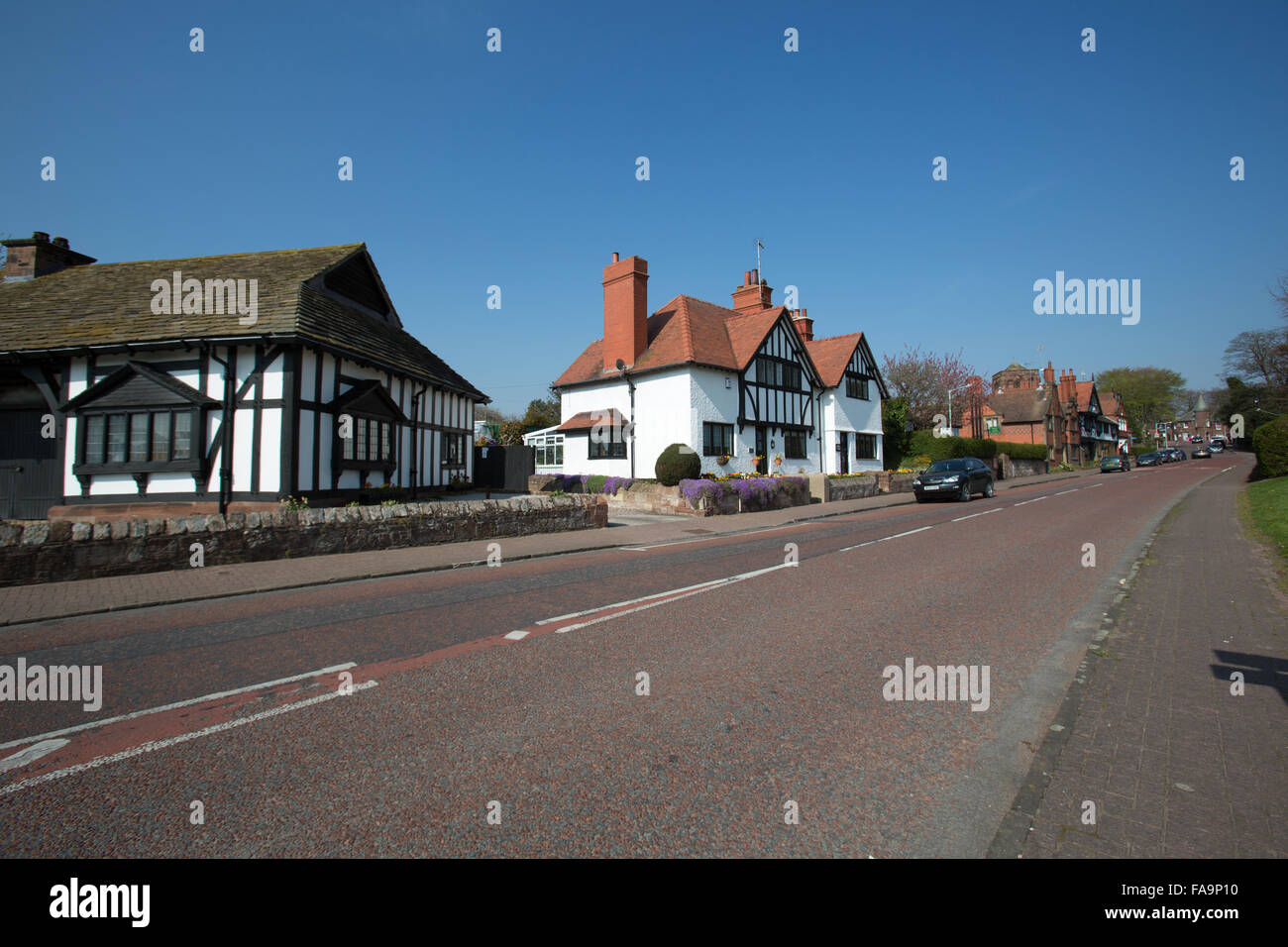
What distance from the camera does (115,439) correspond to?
1508cm

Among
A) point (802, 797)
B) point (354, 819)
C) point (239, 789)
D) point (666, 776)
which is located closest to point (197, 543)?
point (239, 789)

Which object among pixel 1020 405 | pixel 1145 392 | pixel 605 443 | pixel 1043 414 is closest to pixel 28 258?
pixel 605 443

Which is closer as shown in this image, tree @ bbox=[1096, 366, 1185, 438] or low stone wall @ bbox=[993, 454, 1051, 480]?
low stone wall @ bbox=[993, 454, 1051, 480]

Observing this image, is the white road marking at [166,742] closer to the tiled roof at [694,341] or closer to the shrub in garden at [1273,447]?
the tiled roof at [694,341]

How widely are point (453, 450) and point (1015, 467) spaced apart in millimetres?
46022

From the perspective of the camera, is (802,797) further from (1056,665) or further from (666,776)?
(1056,665)

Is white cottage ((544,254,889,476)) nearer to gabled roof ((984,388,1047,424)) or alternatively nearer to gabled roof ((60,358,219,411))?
gabled roof ((60,358,219,411))

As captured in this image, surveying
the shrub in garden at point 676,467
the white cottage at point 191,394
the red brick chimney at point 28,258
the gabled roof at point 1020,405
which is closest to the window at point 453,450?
the white cottage at point 191,394

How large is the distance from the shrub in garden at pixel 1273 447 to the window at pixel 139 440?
38.5 m

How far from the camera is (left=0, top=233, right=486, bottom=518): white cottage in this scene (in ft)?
47.9

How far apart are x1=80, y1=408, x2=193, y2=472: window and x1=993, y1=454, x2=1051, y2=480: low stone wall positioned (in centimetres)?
4522

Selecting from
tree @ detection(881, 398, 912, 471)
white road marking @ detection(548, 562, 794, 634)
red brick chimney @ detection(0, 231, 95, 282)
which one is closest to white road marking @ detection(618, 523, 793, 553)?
white road marking @ detection(548, 562, 794, 634)

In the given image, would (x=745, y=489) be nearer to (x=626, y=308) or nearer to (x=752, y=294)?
(x=626, y=308)

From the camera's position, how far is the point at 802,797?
3.07 meters
